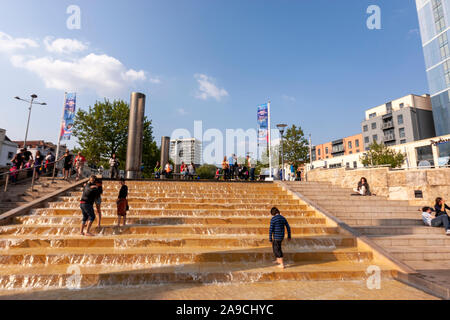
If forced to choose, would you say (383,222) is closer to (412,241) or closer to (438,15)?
(412,241)

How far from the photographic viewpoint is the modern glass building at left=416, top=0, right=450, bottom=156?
40906 mm

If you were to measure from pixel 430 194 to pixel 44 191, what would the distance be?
1935 centimetres

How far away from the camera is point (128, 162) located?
16.5 metres

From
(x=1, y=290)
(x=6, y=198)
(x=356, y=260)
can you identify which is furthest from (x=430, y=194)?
(x=6, y=198)

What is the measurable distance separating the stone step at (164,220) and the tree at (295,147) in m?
27.5

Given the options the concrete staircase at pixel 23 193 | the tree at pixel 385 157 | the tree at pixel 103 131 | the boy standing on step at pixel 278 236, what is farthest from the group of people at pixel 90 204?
the tree at pixel 385 157

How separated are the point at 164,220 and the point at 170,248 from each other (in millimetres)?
2045

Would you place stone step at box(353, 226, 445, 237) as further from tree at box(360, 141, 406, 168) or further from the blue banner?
tree at box(360, 141, 406, 168)

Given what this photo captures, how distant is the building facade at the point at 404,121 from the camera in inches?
1972

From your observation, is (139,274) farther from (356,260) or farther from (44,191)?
(44,191)

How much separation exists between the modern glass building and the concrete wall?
39567 mm

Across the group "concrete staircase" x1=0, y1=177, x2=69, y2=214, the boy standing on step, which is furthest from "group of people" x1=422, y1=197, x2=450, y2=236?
"concrete staircase" x1=0, y1=177, x2=69, y2=214

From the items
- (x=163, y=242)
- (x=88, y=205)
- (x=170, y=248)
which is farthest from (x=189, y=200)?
(x=88, y=205)

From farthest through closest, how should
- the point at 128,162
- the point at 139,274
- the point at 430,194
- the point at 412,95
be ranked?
the point at 412,95, the point at 128,162, the point at 430,194, the point at 139,274
